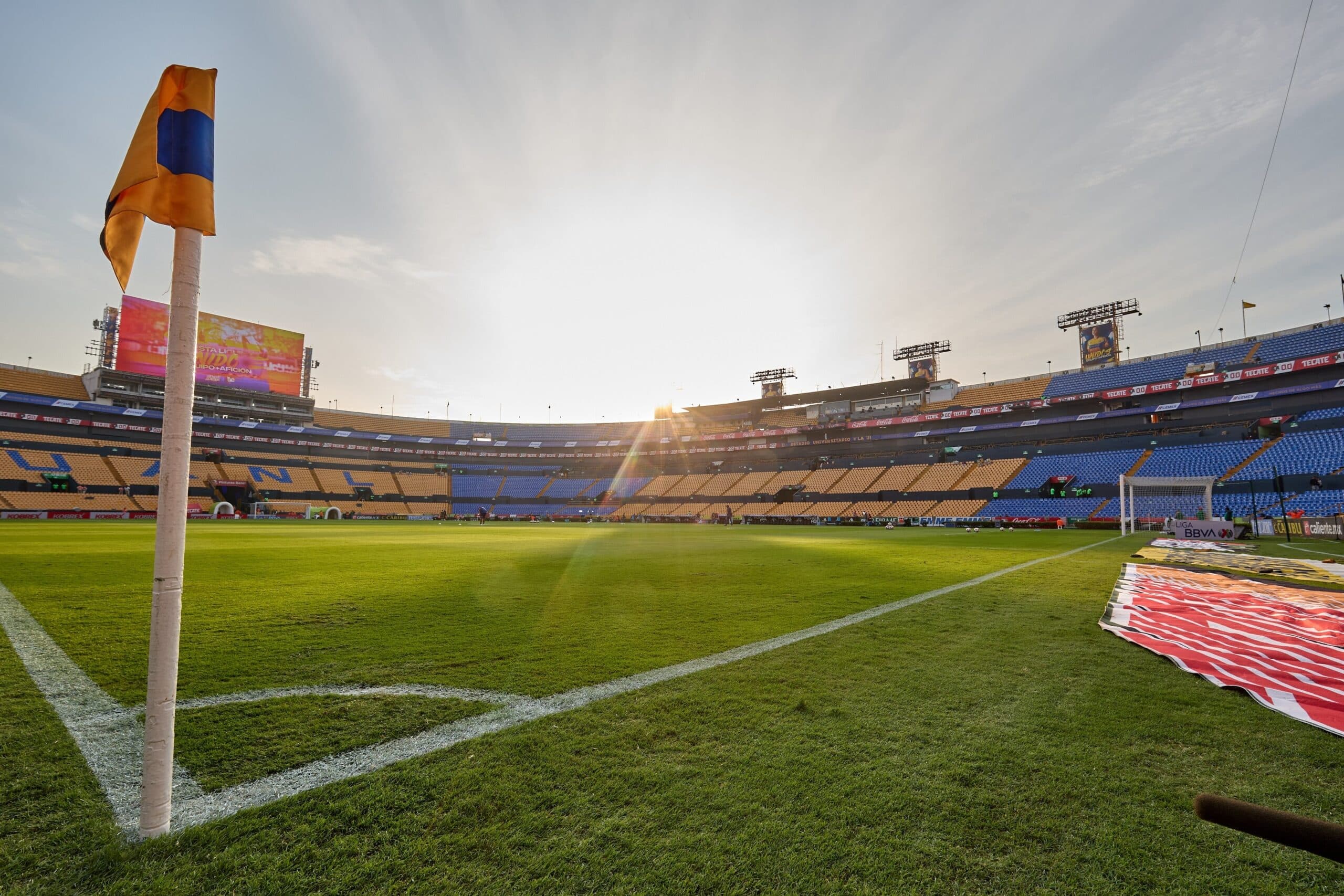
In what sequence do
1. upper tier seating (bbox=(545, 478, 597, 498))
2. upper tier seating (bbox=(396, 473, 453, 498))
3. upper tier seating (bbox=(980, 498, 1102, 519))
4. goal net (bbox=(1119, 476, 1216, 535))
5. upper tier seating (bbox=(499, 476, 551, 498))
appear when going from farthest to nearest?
1. upper tier seating (bbox=(499, 476, 551, 498))
2. upper tier seating (bbox=(545, 478, 597, 498))
3. upper tier seating (bbox=(396, 473, 453, 498))
4. upper tier seating (bbox=(980, 498, 1102, 519))
5. goal net (bbox=(1119, 476, 1216, 535))

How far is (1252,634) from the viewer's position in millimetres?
6203

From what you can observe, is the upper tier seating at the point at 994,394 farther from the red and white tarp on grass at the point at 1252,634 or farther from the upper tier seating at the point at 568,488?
the red and white tarp on grass at the point at 1252,634

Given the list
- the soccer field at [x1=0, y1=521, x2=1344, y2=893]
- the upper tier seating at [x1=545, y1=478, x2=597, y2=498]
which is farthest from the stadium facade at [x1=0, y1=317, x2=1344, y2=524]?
the soccer field at [x1=0, y1=521, x2=1344, y2=893]

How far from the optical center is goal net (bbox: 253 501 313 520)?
53156 mm

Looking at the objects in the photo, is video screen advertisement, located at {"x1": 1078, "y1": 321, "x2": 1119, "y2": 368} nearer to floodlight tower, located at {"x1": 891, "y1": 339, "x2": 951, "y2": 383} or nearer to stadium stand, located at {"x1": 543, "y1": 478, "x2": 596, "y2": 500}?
floodlight tower, located at {"x1": 891, "y1": 339, "x2": 951, "y2": 383}

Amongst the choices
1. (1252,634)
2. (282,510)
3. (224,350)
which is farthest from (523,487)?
(1252,634)

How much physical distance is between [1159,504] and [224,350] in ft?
254

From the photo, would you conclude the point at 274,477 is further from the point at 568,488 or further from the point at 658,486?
the point at 658,486

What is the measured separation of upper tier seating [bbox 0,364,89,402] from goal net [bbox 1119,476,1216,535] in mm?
85941

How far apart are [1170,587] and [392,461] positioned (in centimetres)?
7588

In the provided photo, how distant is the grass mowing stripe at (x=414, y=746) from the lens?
2.58m

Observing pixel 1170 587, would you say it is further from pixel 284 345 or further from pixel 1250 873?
pixel 284 345

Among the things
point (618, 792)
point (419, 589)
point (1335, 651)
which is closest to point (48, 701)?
point (618, 792)

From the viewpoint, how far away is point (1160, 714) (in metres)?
3.81
